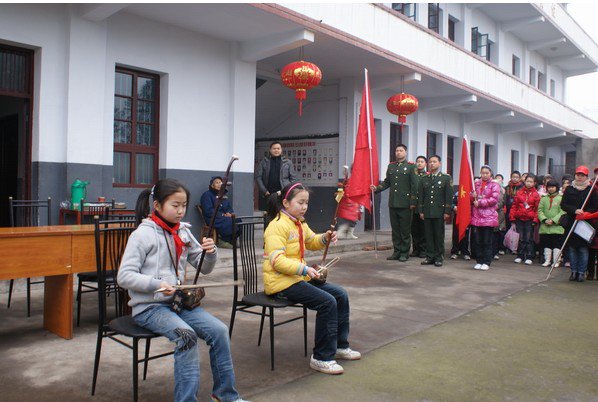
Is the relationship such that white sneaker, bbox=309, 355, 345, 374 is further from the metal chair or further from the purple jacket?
the purple jacket

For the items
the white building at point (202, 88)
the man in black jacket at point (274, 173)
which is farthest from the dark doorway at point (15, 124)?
the man in black jacket at point (274, 173)

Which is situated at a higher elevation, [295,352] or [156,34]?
[156,34]

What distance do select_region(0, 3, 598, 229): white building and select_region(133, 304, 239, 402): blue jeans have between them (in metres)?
4.75

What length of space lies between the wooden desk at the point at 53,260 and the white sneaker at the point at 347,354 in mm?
2116

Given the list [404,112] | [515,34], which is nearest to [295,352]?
[404,112]

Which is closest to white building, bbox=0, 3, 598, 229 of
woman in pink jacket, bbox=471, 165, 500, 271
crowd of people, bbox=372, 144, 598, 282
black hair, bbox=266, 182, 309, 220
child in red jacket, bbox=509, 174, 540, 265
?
crowd of people, bbox=372, 144, 598, 282

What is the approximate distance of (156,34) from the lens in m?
8.09

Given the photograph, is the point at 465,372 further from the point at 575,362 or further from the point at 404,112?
the point at 404,112

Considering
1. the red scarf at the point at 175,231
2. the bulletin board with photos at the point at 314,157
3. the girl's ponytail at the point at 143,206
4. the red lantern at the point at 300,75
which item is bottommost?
the red scarf at the point at 175,231

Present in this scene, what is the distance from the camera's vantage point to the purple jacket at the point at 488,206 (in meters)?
8.30

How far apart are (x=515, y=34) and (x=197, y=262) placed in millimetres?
18580

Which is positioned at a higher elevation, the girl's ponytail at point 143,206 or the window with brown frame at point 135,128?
the window with brown frame at point 135,128

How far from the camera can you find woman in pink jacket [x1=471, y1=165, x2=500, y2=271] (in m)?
8.33

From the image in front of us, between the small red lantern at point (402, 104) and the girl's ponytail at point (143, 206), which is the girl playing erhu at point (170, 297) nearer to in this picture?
the girl's ponytail at point (143, 206)
